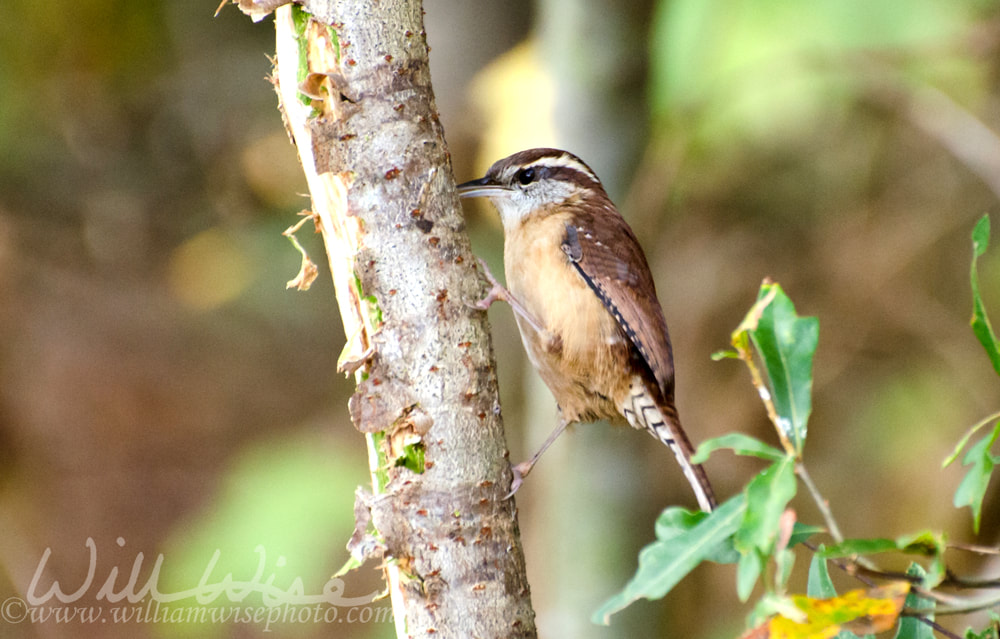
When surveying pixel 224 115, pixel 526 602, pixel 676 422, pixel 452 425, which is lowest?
pixel 526 602

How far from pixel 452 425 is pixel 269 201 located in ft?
11.6

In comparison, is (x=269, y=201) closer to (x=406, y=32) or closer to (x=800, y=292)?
(x=800, y=292)

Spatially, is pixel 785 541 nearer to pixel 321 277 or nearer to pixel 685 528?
pixel 685 528

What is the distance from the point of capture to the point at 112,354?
5199 millimetres

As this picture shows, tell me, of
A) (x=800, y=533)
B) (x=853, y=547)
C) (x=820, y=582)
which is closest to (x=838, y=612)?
(x=853, y=547)

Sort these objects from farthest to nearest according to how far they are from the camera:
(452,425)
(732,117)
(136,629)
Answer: (136,629), (732,117), (452,425)

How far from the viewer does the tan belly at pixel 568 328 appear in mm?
2580

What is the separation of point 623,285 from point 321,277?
9.26 ft

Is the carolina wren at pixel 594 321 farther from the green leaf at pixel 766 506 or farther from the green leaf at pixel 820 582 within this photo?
the green leaf at pixel 766 506

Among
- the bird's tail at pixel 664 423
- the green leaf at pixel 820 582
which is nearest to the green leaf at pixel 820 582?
the green leaf at pixel 820 582

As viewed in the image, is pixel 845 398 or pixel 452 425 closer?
pixel 452 425

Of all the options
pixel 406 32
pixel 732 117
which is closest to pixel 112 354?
pixel 732 117

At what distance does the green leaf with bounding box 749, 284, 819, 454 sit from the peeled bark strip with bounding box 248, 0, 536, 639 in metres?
0.72

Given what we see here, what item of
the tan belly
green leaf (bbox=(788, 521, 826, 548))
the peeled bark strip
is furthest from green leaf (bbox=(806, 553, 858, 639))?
the tan belly
